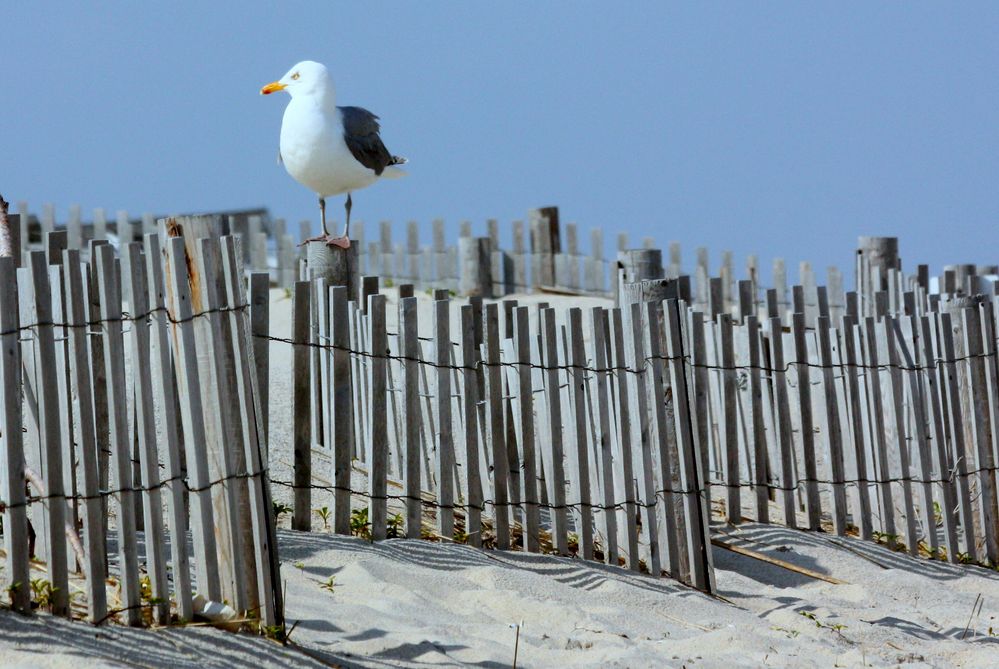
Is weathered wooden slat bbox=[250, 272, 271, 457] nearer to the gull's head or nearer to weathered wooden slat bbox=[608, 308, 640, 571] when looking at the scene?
weathered wooden slat bbox=[608, 308, 640, 571]

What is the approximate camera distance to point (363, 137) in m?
7.41

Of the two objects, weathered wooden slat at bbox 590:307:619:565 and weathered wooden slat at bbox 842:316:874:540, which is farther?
weathered wooden slat at bbox 842:316:874:540

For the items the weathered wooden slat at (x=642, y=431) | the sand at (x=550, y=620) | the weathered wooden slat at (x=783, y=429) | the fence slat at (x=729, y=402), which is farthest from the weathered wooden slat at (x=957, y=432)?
the weathered wooden slat at (x=642, y=431)

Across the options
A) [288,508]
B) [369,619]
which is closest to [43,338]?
[369,619]

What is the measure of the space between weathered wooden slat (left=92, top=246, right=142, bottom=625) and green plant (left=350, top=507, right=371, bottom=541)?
59.5 inches

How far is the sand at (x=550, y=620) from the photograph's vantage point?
3.80 meters

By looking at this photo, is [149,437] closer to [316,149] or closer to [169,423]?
[169,423]

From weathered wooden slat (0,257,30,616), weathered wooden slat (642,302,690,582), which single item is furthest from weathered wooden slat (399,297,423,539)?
weathered wooden slat (0,257,30,616)

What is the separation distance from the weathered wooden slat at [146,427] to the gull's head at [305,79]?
3.58 m

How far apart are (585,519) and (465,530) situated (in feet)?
1.79

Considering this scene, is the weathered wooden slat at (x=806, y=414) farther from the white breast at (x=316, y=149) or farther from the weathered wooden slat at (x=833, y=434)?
the white breast at (x=316, y=149)

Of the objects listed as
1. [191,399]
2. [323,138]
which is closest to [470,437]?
[191,399]

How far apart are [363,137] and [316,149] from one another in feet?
1.17

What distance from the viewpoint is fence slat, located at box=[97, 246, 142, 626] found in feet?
12.6
